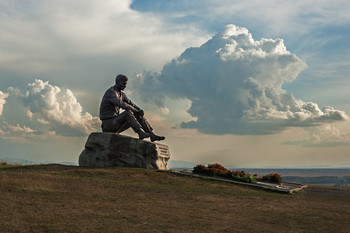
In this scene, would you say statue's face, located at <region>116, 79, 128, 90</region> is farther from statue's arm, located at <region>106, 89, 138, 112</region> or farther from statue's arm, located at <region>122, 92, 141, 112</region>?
statue's arm, located at <region>106, 89, 138, 112</region>

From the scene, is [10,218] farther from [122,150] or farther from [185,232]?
[122,150]

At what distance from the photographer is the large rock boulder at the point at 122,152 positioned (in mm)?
21484

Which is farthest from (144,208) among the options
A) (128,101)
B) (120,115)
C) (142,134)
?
(128,101)

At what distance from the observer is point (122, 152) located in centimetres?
2158

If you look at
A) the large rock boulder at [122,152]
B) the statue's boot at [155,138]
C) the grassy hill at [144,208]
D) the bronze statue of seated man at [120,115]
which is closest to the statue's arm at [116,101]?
the bronze statue of seated man at [120,115]

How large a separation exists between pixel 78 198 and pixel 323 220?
790cm

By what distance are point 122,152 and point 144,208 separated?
10.7m

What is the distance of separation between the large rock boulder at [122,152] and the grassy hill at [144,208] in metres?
3.89

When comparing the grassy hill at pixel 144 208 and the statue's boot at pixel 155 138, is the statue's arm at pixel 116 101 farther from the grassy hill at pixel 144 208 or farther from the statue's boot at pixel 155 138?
the grassy hill at pixel 144 208

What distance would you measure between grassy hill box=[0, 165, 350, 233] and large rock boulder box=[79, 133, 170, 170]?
3886 millimetres

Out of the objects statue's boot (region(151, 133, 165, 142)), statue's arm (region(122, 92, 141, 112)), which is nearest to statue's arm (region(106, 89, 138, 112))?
statue's arm (region(122, 92, 141, 112))

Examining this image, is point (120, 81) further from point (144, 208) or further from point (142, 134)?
point (144, 208)

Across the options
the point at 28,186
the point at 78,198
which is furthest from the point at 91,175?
the point at 78,198

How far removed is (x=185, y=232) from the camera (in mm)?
8695
